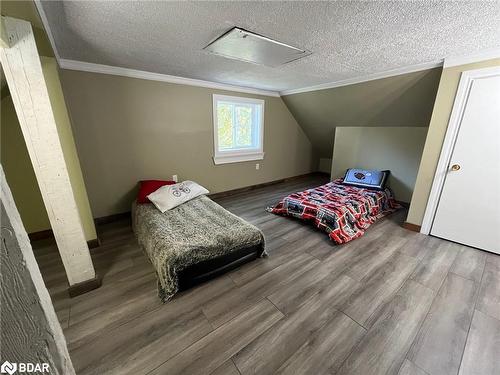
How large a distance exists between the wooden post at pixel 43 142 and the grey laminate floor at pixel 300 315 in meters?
0.37

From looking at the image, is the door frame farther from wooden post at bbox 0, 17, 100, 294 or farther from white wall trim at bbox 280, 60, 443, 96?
wooden post at bbox 0, 17, 100, 294

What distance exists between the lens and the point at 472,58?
80.0 inches

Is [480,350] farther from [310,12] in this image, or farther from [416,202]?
[310,12]

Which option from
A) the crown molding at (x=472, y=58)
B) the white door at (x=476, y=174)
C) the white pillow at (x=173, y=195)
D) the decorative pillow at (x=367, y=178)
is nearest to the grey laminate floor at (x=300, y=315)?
the white door at (x=476, y=174)

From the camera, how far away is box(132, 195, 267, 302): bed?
164 cm

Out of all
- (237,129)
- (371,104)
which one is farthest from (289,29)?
(237,129)

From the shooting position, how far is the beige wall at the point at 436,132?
2162 mm

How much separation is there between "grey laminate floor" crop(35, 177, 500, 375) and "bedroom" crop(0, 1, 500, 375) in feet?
0.04

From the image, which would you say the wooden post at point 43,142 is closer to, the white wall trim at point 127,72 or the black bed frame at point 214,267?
the white wall trim at point 127,72

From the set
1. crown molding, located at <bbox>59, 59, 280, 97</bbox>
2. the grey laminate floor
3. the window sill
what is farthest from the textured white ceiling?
the grey laminate floor

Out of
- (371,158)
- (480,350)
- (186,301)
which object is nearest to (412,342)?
(480,350)

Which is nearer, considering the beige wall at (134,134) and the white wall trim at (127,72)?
the white wall trim at (127,72)

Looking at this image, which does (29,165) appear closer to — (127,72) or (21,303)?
(127,72)

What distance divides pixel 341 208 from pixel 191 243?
6.29 ft
